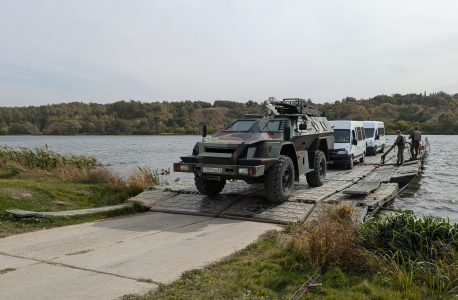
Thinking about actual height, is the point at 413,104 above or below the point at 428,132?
above

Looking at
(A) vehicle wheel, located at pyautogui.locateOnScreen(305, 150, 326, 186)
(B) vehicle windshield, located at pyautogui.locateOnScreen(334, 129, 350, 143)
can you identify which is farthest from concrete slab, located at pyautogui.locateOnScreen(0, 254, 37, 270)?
(B) vehicle windshield, located at pyautogui.locateOnScreen(334, 129, 350, 143)

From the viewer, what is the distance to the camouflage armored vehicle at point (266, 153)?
315 inches

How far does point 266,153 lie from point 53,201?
526 cm

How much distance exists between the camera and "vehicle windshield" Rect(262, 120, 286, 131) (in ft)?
31.4

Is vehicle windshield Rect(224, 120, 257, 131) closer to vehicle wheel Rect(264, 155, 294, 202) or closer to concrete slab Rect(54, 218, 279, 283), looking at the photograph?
vehicle wheel Rect(264, 155, 294, 202)

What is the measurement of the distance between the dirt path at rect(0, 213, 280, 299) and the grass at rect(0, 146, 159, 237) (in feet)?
1.90

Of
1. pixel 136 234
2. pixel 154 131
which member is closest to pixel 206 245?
pixel 136 234

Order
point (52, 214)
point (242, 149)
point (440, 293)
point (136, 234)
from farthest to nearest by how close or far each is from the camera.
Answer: point (242, 149) < point (52, 214) < point (136, 234) < point (440, 293)

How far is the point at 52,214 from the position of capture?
7.49 metres

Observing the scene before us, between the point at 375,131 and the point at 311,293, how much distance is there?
2217 cm

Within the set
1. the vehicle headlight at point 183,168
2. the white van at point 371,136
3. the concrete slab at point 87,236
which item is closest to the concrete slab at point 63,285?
the concrete slab at point 87,236

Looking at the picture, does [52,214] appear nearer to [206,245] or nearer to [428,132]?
[206,245]

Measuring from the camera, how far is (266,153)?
27.2 feet

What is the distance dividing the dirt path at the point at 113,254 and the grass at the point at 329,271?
41cm
